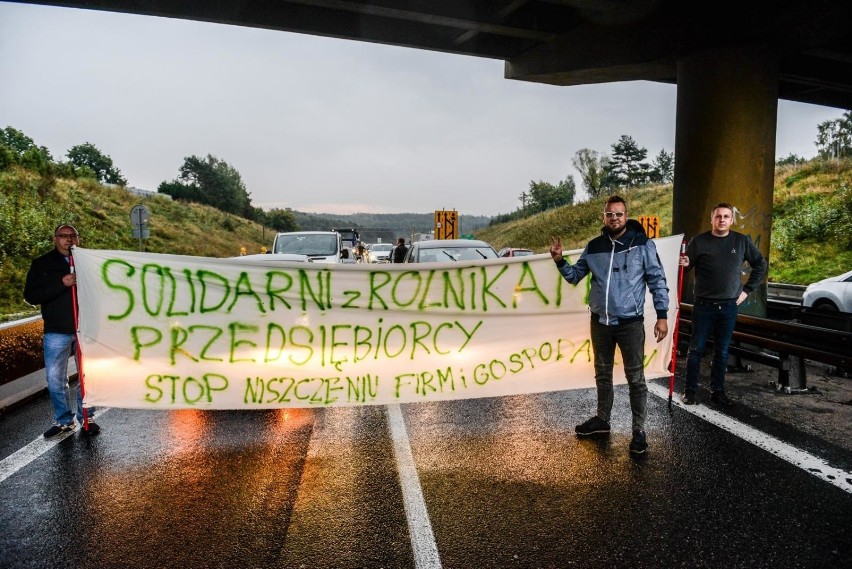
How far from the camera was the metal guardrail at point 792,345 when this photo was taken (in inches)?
222

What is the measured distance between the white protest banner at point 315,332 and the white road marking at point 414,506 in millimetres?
471

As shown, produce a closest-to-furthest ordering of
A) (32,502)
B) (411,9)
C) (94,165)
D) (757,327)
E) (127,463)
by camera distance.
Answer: (32,502)
(127,463)
(757,327)
(411,9)
(94,165)

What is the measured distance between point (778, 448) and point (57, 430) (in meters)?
6.44

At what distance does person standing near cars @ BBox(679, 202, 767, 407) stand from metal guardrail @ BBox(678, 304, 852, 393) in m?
0.86

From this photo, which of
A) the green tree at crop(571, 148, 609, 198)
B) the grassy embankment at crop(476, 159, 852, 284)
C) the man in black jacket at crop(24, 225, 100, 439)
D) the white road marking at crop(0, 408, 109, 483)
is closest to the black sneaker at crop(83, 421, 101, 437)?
the man in black jacket at crop(24, 225, 100, 439)

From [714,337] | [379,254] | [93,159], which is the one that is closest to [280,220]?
[93,159]

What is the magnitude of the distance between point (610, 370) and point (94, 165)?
379 feet

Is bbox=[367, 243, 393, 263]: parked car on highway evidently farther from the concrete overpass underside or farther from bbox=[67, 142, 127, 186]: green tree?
bbox=[67, 142, 127, 186]: green tree

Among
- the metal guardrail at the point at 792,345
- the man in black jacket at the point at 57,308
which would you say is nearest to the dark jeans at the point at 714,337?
the metal guardrail at the point at 792,345

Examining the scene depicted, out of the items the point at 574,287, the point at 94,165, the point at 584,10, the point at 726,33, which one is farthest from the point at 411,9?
the point at 94,165

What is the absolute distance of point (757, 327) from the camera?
678cm

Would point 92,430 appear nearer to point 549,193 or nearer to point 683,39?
point 683,39

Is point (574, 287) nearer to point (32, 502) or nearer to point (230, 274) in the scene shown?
point (230, 274)

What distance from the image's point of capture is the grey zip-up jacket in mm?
4559
